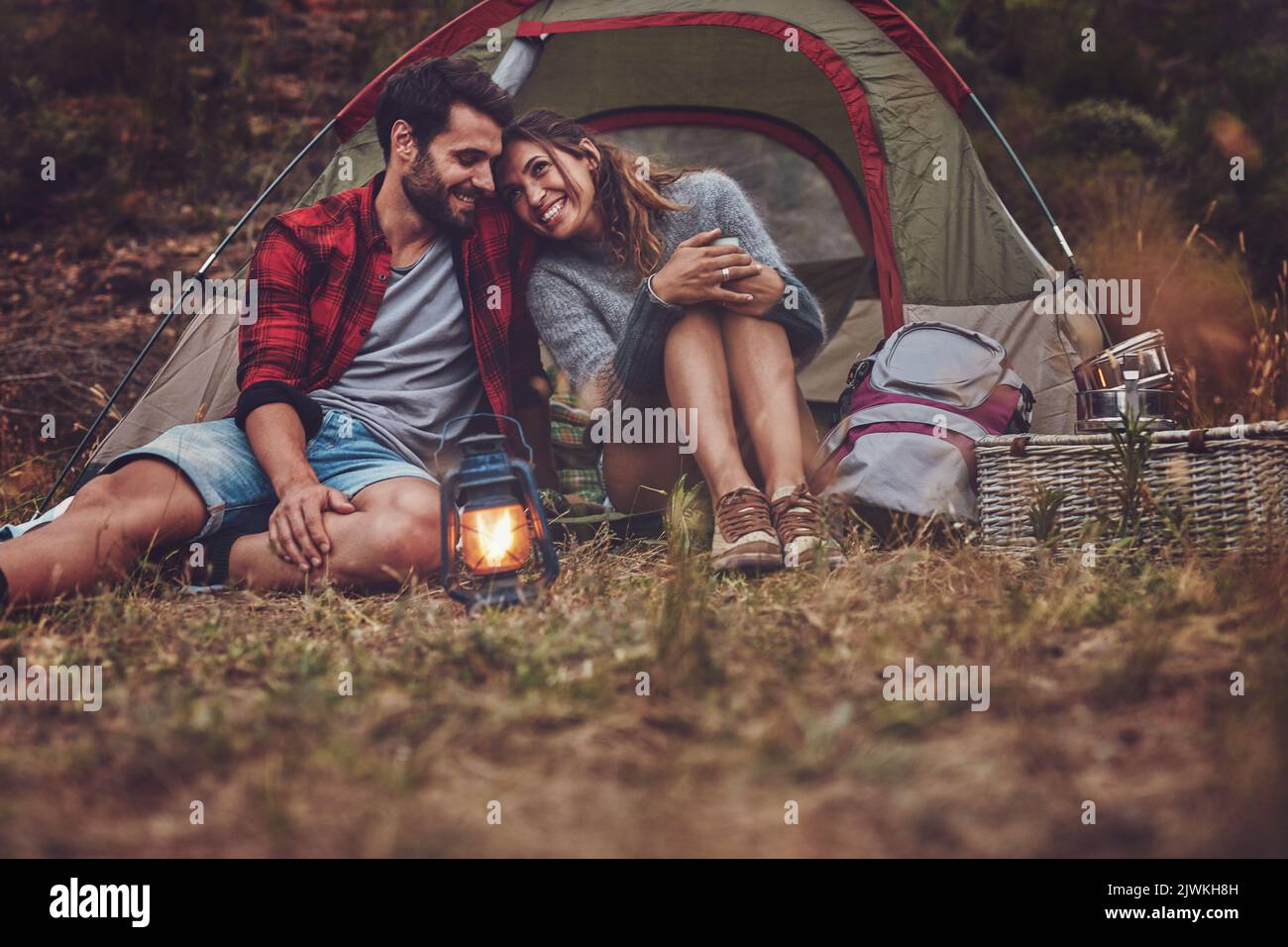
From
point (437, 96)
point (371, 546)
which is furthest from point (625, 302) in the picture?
point (371, 546)

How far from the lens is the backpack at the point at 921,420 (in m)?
2.35

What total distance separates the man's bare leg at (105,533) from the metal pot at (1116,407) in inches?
83.4

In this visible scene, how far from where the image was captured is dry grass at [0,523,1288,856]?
1.12m

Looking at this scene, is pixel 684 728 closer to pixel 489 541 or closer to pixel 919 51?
pixel 489 541

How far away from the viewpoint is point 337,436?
8.03 ft

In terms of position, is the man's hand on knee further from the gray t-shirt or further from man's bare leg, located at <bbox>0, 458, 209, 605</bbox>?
the gray t-shirt

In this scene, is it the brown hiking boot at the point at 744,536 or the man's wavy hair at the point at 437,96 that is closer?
the brown hiking boot at the point at 744,536

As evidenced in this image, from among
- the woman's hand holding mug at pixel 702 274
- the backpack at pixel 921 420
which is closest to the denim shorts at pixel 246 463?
the woman's hand holding mug at pixel 702 274

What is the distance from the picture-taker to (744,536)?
225 cm

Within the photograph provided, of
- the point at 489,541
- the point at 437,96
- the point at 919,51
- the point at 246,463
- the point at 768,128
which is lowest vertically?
the point at 489,541

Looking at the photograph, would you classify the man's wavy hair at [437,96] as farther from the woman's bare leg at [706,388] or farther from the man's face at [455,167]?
the woman's bare leg at [706,388]

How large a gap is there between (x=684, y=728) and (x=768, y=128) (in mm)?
3038
